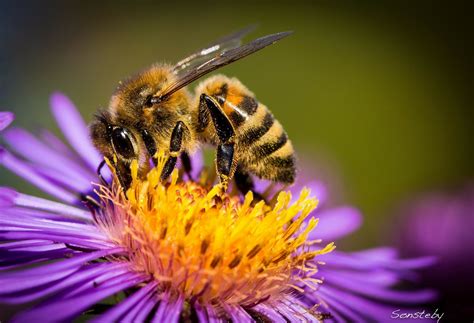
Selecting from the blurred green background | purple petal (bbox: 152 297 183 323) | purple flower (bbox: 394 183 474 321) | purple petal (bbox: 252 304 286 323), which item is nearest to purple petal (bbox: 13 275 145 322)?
purple petal (bbox: 152 297 183 323)

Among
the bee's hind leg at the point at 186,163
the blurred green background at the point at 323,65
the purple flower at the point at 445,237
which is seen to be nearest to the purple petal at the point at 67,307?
the bee's hind leg at the point at 186,163

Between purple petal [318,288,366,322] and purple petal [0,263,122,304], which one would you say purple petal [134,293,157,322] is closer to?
purple petal [0,263,122,304]

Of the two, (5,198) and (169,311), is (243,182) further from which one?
(5,198)

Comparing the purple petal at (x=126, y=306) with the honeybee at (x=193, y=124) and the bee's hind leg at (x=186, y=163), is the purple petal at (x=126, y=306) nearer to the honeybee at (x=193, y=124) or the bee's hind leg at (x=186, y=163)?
the honeybee at (x=193, y=124)

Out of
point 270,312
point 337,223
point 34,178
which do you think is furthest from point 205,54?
point 270,312

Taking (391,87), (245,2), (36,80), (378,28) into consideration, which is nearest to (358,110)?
(391,87)

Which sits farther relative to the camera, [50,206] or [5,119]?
[50,206]
